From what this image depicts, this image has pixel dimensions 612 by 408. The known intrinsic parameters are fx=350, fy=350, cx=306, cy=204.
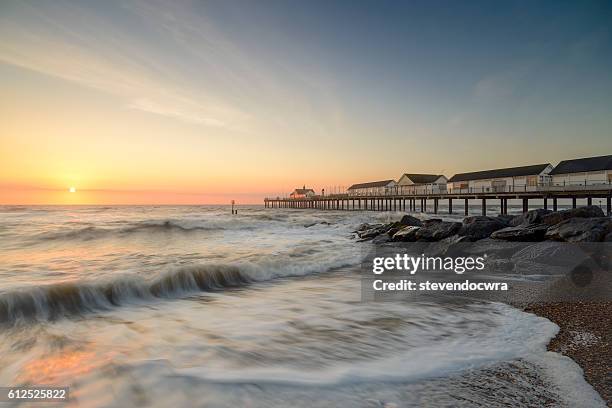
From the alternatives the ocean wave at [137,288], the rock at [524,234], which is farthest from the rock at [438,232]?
the ocean wave at [137,288]

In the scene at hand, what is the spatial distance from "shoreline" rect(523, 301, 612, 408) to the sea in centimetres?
13

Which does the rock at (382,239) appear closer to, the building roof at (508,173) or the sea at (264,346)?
the sea at (264,346)

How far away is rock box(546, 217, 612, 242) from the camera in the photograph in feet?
31.2

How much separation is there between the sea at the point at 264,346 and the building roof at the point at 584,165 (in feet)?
98.9

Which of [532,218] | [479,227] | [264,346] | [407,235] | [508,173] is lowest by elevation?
[264,346]

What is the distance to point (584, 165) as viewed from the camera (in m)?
30.1

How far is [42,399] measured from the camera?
3.25 meters

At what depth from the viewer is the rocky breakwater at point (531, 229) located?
9828 mm

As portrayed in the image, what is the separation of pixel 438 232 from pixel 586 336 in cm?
917

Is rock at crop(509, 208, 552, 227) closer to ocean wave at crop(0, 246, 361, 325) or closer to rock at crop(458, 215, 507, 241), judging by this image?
rock at crop(458, 215, 507, 241)

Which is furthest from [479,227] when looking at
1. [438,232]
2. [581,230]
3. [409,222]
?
[409,222]

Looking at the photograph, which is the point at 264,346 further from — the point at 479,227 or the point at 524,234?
the point at 479,227

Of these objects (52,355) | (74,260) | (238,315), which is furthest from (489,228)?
(74,260)

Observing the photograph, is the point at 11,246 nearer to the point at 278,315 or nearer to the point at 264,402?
the point at 278,315
